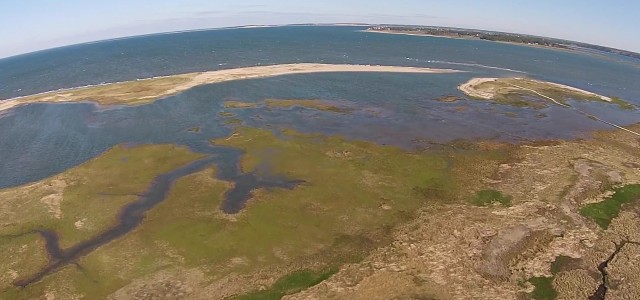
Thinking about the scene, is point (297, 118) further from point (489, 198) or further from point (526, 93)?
point (526, 93)

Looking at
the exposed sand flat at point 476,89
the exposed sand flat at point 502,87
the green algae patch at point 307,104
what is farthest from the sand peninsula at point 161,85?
the green algae patch at point 307,104

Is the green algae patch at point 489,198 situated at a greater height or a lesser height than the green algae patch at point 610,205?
lesser

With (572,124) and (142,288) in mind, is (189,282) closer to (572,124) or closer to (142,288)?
(142,288)

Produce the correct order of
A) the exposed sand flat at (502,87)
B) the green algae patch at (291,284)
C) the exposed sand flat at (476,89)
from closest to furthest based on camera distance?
the green algae patch at (291,284) → the exposed sand flat at (476,89) → the exposed sand flat at (502,87)

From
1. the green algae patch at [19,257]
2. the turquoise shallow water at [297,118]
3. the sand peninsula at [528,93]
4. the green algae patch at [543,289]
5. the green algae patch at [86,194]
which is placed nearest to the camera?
the green algae patch at [543,289]

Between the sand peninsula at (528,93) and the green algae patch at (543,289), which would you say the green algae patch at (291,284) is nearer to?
the green algae patch at (543,289)

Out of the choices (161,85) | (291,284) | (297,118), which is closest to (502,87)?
(297,118)

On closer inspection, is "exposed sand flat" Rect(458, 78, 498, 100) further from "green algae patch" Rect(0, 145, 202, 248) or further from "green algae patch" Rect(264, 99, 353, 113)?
"green algae patch" Rect(0, 145, 202, 248)

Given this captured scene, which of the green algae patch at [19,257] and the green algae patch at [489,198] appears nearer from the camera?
the green algae patch at [19,257]
